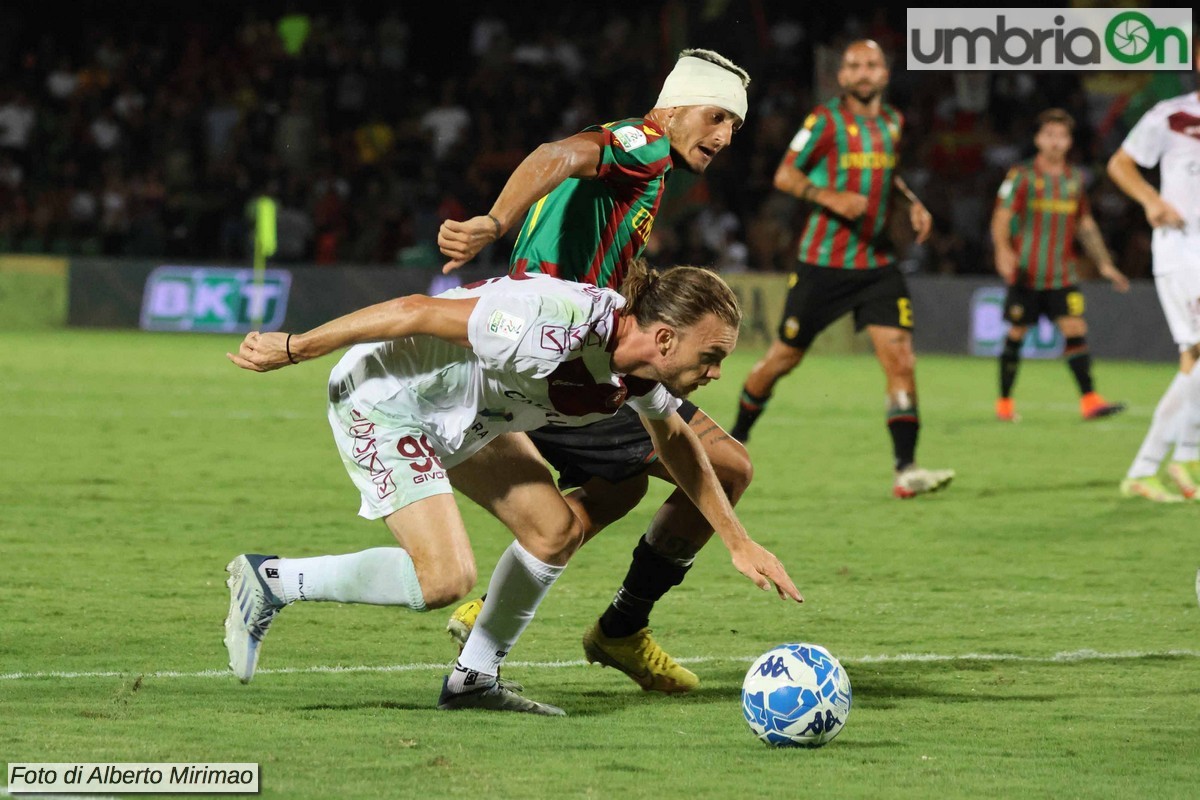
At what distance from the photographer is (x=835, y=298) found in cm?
1003

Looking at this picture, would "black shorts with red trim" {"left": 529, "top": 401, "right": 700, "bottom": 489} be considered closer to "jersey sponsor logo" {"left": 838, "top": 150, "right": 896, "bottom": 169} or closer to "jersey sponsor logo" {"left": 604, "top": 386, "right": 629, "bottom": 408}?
"jersey sponsor logo" {"left": 604, "top": 386, "right": 629, "bottom": 408}

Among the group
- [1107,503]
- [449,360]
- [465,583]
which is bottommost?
[1107,503]

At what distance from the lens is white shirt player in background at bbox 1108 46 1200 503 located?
9172 millimetres

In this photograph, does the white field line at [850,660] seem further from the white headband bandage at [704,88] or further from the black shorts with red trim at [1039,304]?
the black shorts with red trim at [1039,304]

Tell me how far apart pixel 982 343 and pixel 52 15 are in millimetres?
15846

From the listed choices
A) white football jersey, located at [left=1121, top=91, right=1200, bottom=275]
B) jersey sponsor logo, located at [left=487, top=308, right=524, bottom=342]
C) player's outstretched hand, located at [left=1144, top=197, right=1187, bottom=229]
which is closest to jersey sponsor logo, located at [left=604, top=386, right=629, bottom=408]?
jersey sponsor logo, located at [left=487, top=308, right=524, bottom=342]

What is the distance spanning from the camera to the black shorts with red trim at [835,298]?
993cm

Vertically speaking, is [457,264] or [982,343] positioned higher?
[457,264]

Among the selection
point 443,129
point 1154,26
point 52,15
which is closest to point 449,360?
point 1154,26

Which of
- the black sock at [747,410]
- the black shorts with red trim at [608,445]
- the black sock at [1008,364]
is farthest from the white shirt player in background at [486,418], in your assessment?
the black sock at [1008,364]

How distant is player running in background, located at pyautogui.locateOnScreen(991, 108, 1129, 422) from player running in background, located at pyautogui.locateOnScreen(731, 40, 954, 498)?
13.0 feet

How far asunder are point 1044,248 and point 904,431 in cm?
506

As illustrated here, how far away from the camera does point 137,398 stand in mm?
14328

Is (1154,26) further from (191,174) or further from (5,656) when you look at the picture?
(5,656)
